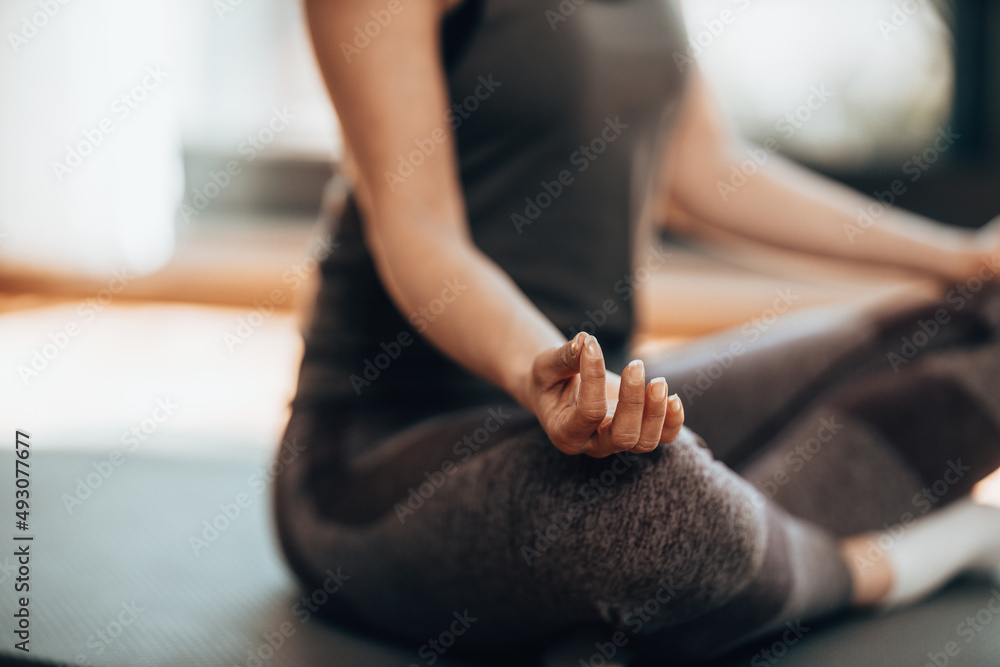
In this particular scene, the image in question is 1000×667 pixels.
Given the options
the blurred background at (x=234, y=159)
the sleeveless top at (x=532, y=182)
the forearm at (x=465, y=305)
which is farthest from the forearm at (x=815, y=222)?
the blurred background at (x=234, y=159)

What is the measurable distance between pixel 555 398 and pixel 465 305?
4.9 inches

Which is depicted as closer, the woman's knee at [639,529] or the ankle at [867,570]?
the woman's knee at [639,529]

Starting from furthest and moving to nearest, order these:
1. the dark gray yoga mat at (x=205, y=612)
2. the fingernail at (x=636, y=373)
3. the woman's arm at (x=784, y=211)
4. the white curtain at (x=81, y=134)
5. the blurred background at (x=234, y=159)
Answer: the white curtain at (x=81, y=134)
the blurred background at (x=234, y=159)
the woman's arm at (x=784, y=211)
the dark gray yoga mat at (x=205, y=612)
the fingernail at (x=636, y=373)

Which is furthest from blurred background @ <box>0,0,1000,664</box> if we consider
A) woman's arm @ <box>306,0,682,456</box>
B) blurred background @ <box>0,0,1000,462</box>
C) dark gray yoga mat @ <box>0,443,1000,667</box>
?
woman's arm @ <box>306,0,682,456</box>

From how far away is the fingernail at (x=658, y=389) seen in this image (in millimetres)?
423

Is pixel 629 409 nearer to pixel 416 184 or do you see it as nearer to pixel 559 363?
pixel 559 363

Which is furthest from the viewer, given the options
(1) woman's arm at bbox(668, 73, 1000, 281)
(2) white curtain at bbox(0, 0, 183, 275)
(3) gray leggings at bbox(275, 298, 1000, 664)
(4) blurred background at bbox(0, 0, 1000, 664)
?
(2) white curtain at bbox(0, 0, 183, 275)

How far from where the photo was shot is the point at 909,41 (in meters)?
2.29

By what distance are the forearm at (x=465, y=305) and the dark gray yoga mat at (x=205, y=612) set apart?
0.67ft

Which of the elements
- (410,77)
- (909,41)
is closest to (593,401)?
(410,77)

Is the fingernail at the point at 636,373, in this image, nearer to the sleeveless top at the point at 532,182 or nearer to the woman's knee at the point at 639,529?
the woman's knee at the point at 639,529

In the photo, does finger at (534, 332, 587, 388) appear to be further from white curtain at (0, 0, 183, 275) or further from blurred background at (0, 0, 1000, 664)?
white curtain at (0, 0, 183, 275)

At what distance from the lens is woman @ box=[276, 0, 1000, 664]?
0.53 m

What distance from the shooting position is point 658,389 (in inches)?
16.7
